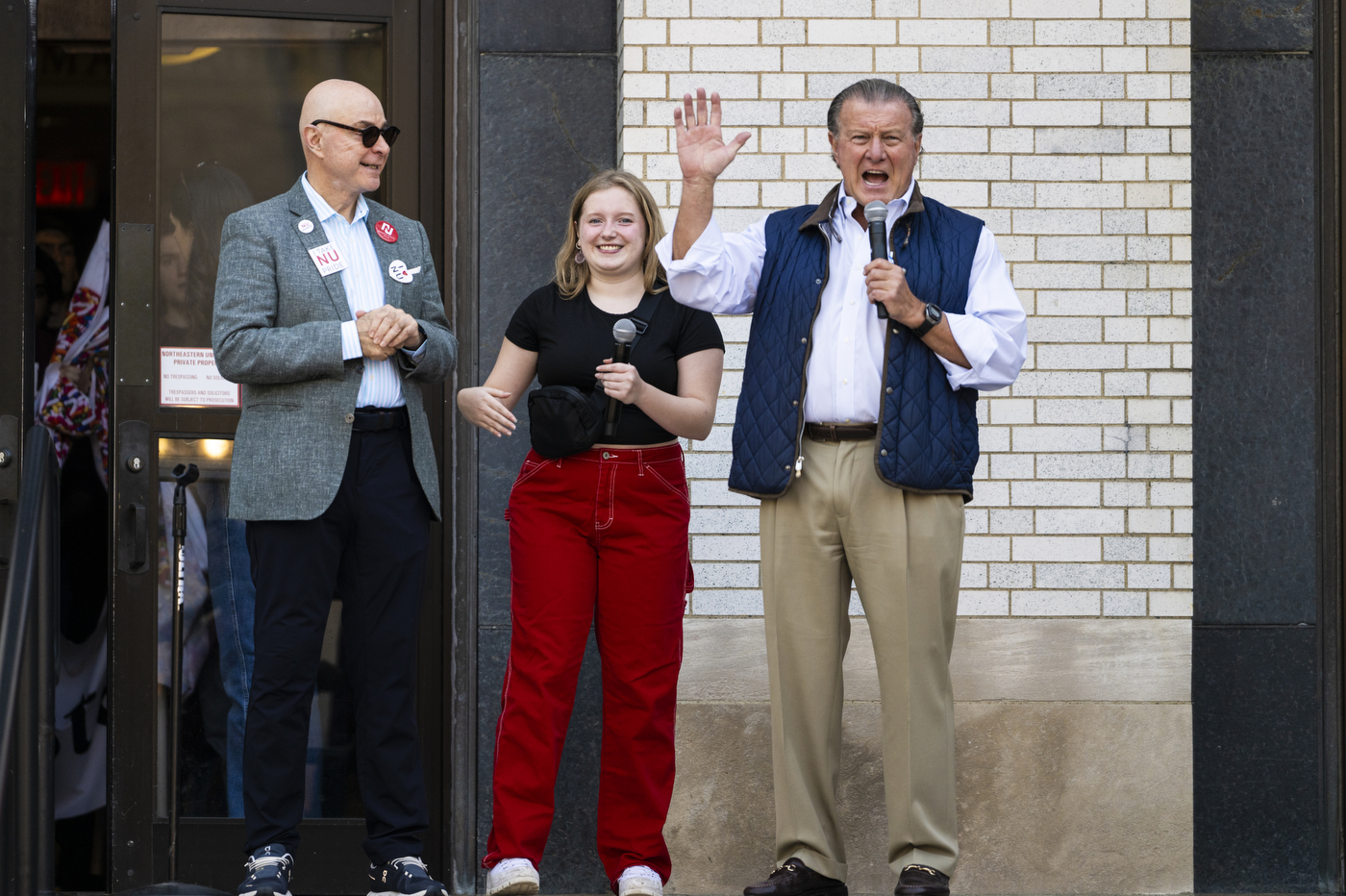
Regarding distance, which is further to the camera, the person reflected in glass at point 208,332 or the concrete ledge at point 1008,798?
the person reflected in glass at point 208,332

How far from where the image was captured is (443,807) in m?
4.80

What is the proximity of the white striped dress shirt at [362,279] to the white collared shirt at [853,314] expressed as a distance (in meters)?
0.78

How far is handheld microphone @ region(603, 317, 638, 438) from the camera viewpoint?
3.52 m

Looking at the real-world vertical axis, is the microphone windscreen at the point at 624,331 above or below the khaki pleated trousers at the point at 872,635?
above

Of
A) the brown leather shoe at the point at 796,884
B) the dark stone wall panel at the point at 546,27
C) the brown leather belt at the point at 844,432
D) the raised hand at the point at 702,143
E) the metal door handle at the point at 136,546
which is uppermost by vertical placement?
the dark stone wall panel at the point at 546,27

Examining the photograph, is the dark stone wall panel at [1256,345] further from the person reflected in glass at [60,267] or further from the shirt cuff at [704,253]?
the person reflected in glass at [60,267]

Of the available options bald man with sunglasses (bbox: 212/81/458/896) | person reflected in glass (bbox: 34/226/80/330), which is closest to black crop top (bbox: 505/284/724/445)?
bald man with sunglasses (bbox: 212/81/458/896)

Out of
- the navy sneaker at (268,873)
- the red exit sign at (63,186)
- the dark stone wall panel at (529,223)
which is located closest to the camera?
the navy sneaker at (268,873)

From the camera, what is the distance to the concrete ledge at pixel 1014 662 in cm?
453

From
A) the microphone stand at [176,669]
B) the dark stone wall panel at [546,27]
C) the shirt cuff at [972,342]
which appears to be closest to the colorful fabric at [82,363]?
the microphone stand at [176,669]

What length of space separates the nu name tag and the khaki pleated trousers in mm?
1320

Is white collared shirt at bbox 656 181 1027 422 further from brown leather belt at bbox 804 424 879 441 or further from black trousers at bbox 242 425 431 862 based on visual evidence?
black trousers at bbox 242 425 431 862

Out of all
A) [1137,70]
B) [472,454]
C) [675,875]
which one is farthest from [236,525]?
[1137,70]

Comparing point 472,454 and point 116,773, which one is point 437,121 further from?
point 116,773
